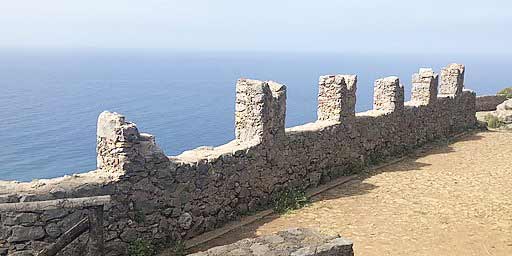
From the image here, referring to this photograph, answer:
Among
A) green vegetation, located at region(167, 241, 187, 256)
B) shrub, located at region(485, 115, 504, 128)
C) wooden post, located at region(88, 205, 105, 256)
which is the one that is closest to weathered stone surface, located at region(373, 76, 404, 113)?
shrub, located at region(485, 115, 504, 128)

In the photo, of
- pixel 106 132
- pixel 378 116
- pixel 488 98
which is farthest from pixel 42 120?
pixel 106 132

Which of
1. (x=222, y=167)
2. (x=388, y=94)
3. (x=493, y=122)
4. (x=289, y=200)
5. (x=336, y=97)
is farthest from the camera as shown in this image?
(x=493, y=122)

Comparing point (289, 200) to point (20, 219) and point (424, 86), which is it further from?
point (424, 86)

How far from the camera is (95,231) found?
19.3ft

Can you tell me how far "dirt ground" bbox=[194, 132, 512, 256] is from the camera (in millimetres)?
9055

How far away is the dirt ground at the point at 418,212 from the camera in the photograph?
9.05 metres

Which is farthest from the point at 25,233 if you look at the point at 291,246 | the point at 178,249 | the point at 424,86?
the point at 424,86

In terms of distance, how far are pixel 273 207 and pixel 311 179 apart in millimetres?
1760

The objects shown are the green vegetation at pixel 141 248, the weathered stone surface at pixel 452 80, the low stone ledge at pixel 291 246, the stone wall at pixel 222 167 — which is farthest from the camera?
the weathered stone surface at pixel 452 80

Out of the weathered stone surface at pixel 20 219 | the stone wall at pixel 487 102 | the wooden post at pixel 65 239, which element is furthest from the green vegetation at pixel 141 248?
the stone wall at pixel 487 102

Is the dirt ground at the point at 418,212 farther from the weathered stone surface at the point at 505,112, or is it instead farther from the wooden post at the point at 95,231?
the weathered stone surface at the point at 505,112

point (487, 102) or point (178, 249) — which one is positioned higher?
point (487, 102)

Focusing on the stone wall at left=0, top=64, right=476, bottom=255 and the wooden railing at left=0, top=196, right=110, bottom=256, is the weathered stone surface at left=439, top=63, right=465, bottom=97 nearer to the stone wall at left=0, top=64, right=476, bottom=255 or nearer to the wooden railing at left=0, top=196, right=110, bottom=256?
the stone wall at left=0, top=64, right=476, bottom=255

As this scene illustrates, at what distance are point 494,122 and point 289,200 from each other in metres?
14.4
